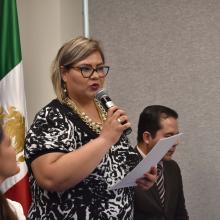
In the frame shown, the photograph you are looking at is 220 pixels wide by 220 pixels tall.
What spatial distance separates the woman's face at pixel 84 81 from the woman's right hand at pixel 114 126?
0.53 ft

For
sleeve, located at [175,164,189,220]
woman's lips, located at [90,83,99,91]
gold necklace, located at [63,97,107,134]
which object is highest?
woman's lips, located at [90,83,99,91]

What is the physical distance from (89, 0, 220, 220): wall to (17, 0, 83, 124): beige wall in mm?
246

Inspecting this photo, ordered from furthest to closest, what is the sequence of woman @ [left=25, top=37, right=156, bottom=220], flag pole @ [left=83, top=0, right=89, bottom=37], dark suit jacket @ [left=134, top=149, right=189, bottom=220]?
flag pole @ [left=83, top=0, right=89, bottom=37] → dark suit jacket @ [left=134, top=149, right=189, bottom=220] → woman @ [left=25, top=37, right=156, bottom=220]

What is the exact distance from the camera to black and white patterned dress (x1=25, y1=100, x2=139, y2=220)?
4.50 ft

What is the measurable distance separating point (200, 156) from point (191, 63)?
58cm

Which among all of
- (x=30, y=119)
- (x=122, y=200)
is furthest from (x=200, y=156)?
(x=122, y=200)

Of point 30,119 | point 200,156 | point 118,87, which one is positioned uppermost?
point 118,87

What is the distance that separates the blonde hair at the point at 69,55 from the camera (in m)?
1.49

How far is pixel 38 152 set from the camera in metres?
1.35

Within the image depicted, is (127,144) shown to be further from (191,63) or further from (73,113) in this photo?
(191,63)

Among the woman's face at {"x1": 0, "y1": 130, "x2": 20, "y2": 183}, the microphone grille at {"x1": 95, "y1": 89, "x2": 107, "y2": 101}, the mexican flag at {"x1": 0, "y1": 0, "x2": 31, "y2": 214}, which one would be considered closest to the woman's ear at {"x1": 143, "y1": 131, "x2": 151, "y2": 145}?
the mexican flag at {"x1": 0, "y1": 0, "x2": 31, "y2": 214}

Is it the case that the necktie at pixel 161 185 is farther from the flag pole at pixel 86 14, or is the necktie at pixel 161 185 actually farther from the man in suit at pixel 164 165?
the flag pole at pixel 86 14

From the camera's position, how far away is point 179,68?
8.95 feet

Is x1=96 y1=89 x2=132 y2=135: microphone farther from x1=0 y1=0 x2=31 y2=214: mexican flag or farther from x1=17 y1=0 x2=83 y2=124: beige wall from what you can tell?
x1=17 y1=0 x2=83 y2=124: beige wall
